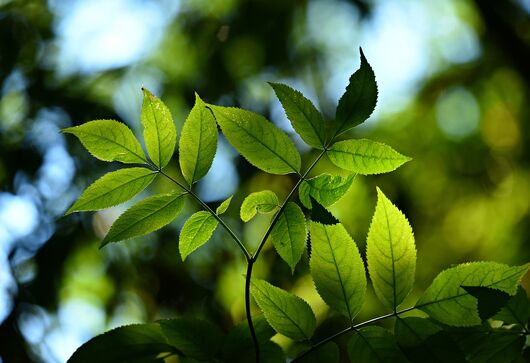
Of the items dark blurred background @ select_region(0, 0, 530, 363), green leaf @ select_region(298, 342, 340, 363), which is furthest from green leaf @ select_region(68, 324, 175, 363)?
dark blurred background @ select_region(0, 0, 530, 363)

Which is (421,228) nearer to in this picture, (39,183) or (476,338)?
(39,183)

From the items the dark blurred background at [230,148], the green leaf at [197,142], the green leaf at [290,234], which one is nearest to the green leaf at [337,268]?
the green leaf at [290,234]

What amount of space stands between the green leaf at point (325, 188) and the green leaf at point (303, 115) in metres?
0.03

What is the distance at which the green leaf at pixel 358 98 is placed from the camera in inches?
19.1

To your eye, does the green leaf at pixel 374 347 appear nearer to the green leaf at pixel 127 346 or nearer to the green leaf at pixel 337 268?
the green leaf at pixel 337 268

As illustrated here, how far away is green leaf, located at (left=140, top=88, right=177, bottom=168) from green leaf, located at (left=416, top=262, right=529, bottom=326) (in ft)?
0.88

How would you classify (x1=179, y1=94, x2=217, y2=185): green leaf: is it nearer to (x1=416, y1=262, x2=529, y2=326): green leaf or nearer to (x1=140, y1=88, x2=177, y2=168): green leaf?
(x1=140, y1=88, x2=177, y2=168): green leaf

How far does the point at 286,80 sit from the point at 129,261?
1118 millimetres

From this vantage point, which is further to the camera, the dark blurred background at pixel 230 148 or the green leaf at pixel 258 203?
the dark blurred background at pixel 230 148

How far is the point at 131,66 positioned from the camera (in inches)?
113

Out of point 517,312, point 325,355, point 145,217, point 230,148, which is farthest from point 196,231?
point 230,148

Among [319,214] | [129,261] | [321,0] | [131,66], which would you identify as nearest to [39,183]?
[129,261]

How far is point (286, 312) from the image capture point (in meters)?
0.52

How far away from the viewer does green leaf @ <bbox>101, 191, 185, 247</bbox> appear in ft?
1.69
